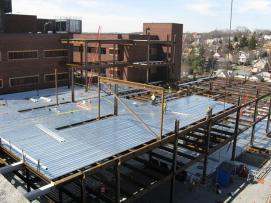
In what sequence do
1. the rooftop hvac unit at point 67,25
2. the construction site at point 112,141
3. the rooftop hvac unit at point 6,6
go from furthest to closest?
the rooftop hvac unit at point 67,25, the rooftop hvac unit at point 6,6, the construction site at point 112,141

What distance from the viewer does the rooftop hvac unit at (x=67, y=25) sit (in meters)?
51.8

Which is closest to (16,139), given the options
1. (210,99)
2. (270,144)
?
(210,99)

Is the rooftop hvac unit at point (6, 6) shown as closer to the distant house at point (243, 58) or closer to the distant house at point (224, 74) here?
the distant house at point (224, 74)

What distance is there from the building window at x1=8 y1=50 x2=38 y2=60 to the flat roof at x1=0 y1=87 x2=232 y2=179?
781cm

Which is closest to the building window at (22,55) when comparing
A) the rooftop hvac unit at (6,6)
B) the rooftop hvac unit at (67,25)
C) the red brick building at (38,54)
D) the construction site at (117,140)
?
the red brick building at (38,54)

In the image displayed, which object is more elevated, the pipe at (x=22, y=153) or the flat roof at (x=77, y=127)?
the flat roof at (x=77, y=127)

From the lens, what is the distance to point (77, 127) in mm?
22688

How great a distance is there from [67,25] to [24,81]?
1554 cm

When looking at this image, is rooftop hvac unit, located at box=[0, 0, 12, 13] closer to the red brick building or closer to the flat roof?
the red brick building

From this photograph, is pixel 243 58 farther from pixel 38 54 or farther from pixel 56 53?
pixel 38 54

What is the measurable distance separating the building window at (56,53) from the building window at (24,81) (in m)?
3.37

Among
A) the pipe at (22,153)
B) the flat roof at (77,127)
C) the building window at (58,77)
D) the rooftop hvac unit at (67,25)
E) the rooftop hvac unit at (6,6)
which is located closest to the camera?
the pipe at (22,153)

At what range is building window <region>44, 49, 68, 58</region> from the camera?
1660 inches

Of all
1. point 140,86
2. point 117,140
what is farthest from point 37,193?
point 140,86
